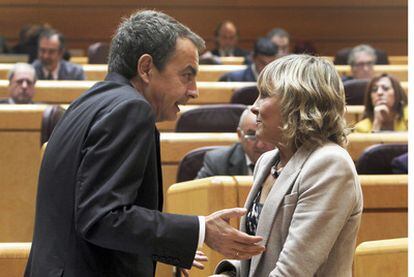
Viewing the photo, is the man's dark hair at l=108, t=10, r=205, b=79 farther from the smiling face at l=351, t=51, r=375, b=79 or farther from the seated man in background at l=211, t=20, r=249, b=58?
the seated man in background at l=211, t=20, r=249, b=58

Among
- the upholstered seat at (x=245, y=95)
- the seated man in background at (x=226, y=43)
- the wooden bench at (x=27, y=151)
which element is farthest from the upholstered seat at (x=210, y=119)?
the seated man in background at (x=226, y=43)

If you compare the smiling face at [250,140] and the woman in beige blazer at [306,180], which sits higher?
the woman in beige blazer at [306,180]

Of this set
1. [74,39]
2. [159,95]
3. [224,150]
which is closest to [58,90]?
[224,150]

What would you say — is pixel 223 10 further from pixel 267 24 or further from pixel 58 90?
pixel 58 90

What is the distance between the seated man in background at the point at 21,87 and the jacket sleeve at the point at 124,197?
3572mm

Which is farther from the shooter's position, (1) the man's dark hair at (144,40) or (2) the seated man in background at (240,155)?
(2) the seated man in background at (240,155)

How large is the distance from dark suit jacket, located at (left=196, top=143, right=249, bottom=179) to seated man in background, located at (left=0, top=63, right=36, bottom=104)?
1.74m

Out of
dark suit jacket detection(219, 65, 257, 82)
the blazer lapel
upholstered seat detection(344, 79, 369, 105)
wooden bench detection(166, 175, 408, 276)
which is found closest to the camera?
the blazer lapel

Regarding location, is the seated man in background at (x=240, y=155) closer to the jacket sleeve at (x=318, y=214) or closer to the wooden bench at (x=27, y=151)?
the wooden bench at (x=27, y=151)

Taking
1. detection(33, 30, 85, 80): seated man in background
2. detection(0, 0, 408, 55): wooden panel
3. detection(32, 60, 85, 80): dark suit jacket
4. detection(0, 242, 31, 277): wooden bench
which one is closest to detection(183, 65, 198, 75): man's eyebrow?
detection(0, 242, 31, 277): wooden bench

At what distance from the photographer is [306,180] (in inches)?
65.2

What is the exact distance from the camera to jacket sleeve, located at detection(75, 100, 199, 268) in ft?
5.05

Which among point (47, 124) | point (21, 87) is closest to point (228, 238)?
point (47, 124)

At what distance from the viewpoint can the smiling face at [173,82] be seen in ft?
5.68
